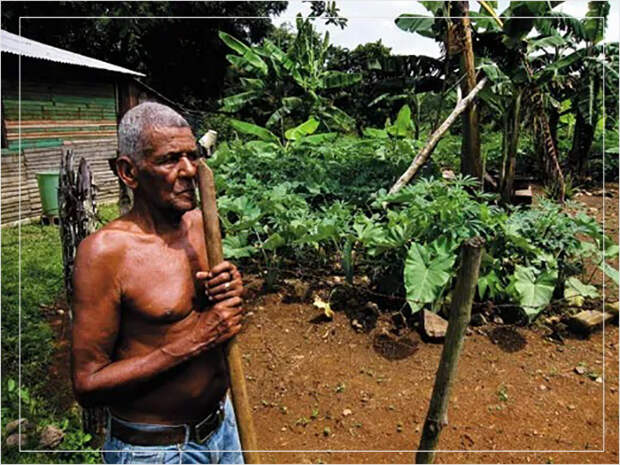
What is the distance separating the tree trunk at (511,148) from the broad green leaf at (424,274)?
3.00m

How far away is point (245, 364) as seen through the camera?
3385mm

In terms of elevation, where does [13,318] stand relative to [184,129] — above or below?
below

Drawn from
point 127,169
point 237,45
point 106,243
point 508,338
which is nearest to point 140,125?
point 127,169

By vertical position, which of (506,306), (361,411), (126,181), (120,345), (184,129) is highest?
(184,129)

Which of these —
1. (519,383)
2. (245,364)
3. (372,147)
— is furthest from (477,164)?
(245,364)

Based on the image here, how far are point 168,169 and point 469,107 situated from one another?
5.01 m

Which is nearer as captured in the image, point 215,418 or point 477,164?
point 215,418

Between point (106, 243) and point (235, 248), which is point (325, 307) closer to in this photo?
point (235, 248)

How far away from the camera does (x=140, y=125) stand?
42.2 inches

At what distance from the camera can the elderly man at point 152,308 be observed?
1.06m

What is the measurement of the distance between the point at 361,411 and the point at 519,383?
3.32ft

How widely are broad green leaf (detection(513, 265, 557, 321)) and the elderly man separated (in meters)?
2.89

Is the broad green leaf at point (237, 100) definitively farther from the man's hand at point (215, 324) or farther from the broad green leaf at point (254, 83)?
the man's hand at point (215, 324)

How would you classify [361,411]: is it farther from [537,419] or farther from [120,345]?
[120,345]
